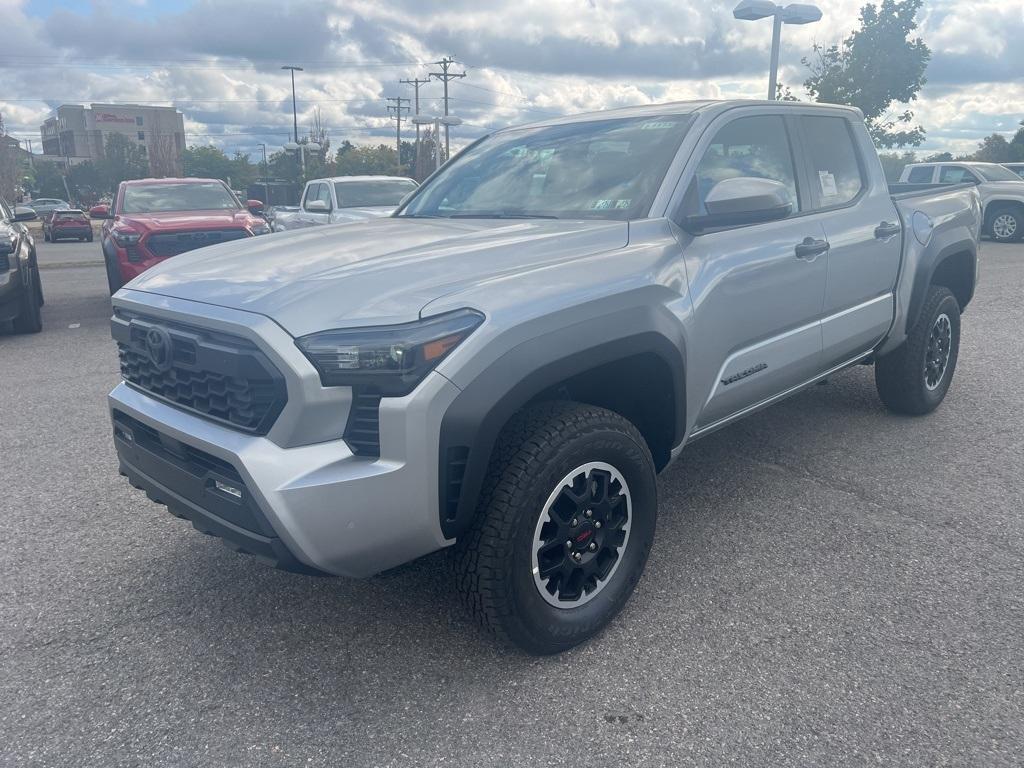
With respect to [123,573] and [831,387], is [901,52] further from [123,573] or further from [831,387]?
[123,573]

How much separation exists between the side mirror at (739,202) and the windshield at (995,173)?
697 inches

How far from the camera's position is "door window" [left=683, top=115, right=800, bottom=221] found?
332cm

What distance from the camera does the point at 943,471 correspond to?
168 inches

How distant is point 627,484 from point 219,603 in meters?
1.60

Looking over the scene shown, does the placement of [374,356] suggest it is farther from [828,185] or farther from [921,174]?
[921,174]

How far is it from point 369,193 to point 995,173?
14.3 m

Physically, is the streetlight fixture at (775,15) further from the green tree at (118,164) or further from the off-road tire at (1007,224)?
the green tree at (118,164)

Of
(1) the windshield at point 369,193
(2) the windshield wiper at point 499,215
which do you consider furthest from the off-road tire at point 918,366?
(1) the windshield at point 369,193

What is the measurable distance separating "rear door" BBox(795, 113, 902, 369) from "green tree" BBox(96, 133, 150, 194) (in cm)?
8347

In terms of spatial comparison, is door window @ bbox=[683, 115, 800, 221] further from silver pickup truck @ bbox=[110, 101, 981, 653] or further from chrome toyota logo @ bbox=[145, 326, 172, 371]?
chrome toyota logo @ bbox=[145, 326, 172, 371]

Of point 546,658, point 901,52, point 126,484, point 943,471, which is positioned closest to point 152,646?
point 546,658

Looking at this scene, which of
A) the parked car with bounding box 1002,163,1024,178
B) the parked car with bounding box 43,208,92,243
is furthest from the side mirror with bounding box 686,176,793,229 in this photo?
the parked car with bounding box 43,208,92,243

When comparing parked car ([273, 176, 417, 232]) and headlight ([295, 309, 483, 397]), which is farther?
parked car ([273, 176, 417, 232])

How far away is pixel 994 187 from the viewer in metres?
18.0
